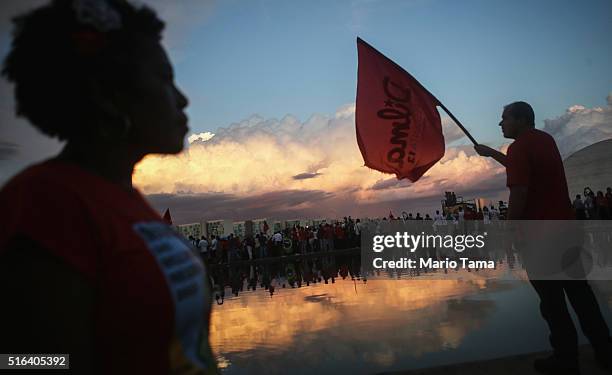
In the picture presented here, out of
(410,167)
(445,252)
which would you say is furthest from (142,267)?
(445,252)

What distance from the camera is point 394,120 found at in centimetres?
482

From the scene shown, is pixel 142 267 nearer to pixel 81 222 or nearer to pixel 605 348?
pixel 81 222

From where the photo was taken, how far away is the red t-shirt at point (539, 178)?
3.22 m

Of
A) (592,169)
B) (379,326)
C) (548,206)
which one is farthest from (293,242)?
(592,169)

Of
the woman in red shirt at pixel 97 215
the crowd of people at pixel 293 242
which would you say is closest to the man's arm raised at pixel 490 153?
the woman in red shirt at pixel 97 215

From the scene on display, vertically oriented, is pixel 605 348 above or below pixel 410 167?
below

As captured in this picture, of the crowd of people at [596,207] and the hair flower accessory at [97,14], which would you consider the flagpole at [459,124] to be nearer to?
the hair flower accessory at [97,14]

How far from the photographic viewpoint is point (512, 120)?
11.3ft

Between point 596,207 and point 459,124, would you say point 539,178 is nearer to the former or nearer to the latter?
point 459,124

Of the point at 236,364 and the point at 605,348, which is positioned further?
the point at 236,364

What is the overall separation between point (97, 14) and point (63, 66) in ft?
0.47

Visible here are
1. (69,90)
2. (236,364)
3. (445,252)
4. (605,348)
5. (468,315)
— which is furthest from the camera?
(445,252)

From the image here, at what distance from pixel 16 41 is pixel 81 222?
50 centimetres

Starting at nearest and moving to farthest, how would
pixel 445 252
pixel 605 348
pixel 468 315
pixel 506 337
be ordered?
pixel 605 348 < pixel 506 337 < pixel 468 315 < pixel 445 252
